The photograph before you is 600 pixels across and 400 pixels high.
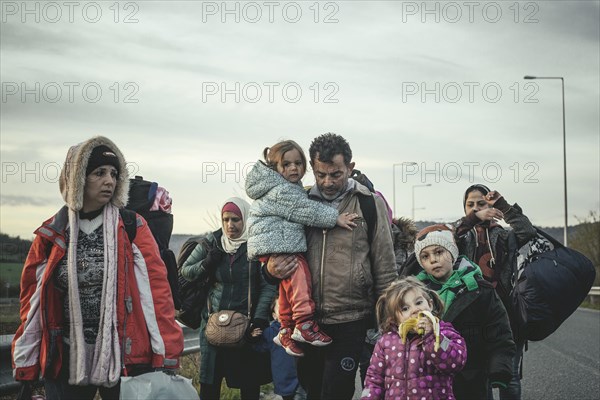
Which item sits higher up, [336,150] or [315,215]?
[336,150]

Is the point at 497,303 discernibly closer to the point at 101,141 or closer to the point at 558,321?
the point at 558,321

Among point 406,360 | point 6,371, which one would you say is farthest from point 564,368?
point 6,371

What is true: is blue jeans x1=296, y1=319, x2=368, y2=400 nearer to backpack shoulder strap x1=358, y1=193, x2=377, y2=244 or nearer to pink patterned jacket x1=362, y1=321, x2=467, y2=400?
pink patterned jacket x1=362, y1=321, x2=467, y2=400

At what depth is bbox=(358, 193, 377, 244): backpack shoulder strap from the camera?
17.2ft

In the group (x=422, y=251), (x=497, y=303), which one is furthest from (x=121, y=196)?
(x=497, y=303)

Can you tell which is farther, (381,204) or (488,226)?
(488,226)

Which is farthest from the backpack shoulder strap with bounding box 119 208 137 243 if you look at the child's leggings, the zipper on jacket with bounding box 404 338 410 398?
the zipper on jacket with bounding box 404 338 410 398

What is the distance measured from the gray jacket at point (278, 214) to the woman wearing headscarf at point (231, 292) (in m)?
1.52

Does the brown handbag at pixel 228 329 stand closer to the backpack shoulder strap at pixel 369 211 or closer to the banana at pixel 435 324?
the backpack shoulder strap at pixel 369 211

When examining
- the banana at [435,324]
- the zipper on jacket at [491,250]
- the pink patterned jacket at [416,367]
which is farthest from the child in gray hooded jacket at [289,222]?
the zipper on jacket at [491,250]

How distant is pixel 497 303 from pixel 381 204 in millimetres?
961

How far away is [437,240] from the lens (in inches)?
223

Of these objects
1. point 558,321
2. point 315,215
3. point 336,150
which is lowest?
point 558,321

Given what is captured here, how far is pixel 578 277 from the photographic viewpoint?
6.57m
